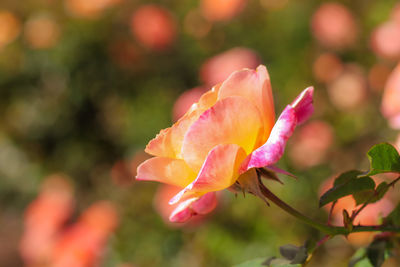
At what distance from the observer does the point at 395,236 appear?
398 millimetres

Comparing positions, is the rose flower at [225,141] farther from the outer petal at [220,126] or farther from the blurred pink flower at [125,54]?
the blurred pink flower at [125,54]

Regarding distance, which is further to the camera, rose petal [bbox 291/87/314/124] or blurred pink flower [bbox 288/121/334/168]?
blurred pink flower [bbox 288/121/334/168]

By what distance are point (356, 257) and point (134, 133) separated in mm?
1416

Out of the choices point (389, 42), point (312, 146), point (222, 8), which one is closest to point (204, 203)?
point (389, 42)

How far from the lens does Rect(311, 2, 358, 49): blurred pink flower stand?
1589 mm

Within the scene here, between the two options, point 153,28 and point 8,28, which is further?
point 8,28

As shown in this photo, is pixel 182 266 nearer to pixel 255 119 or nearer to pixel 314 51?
pixel 314 51

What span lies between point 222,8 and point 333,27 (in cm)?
33

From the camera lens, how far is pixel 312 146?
1352 millimetres

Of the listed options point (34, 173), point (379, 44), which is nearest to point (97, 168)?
point (34, 173)

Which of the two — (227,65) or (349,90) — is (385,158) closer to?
(227,65)

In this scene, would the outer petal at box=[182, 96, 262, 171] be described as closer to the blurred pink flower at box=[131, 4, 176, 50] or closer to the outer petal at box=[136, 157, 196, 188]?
the outer petal at box=[136, 157, 196, 188]

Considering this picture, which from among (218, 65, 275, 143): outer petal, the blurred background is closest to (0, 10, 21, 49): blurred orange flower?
the blurred background

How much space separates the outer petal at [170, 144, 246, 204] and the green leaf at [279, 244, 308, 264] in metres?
0.06
